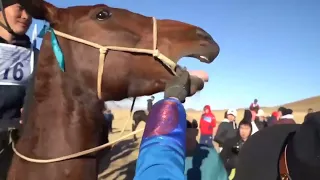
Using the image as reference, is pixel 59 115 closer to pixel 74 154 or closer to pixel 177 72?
pixel 74 154

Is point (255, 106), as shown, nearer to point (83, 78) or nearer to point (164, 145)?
point (83, 78)

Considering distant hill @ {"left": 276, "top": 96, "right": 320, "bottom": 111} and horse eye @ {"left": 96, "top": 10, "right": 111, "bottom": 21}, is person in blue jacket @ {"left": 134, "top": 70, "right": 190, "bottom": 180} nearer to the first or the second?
horse eye @ {"left": 96, "top": 10, "right": 111, "bottom": 21}

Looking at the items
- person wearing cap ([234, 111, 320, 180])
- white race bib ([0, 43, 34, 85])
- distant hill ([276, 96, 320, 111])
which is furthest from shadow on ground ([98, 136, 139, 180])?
distant hill ([276, 96, 320, 111])

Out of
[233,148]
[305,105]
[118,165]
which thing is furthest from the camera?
[305,105]

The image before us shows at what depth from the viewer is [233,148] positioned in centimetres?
702

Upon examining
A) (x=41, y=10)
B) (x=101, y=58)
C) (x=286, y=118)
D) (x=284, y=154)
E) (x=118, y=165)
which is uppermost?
(x=41, y=10)

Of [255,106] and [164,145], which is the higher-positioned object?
[164,145]

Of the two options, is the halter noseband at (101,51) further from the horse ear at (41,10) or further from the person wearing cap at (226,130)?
the person wearing cap at (226,130)

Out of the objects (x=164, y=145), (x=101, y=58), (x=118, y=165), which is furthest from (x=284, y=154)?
(x=118, y=165)

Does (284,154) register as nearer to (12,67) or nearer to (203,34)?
(203,34)

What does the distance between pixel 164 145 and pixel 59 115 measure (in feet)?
4.70

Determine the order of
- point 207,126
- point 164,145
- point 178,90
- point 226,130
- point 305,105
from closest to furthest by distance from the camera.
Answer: point 164,145
point 178,90
point 226,130
point 207,126
point 305,105

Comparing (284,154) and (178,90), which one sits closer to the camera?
(284,154)

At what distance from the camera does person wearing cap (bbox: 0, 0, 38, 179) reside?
3.44 meters
